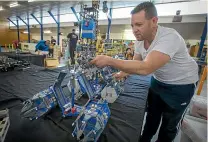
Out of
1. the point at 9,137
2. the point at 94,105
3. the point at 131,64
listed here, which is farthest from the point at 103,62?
the point at 9,137

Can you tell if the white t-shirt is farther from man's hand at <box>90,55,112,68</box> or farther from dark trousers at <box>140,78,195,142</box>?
man's hand at <box>90,55,112,68</box>

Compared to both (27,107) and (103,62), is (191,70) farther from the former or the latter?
(27,107)

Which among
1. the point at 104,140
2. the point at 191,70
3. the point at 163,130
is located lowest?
the point at 163,130

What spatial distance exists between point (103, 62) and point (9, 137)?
0.83 metres

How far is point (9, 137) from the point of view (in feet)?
2.86

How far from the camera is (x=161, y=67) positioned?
1055 millimetres

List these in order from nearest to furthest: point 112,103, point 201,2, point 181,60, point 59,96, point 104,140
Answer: point 104,140 → point 181,60 → point 59,96 → point 112,103 → point 201,2

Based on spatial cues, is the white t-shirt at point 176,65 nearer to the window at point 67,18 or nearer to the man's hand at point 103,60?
Result: the man's hand at point 103,60

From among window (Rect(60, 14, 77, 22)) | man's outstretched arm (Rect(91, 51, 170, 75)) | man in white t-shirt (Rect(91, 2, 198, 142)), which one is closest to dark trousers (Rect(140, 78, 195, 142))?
man in white t-shirt (Rect(91, 2, 198, 142))

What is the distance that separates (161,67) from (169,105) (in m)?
0.37

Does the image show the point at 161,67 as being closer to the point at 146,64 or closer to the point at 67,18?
the point at 146,64

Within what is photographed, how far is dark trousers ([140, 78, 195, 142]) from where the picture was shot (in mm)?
1106

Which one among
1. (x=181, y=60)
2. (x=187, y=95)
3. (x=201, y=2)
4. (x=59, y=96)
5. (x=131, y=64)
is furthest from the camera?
(x=201, y=2)

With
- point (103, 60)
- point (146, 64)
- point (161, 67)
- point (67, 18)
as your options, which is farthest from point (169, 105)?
point (67, 18)
